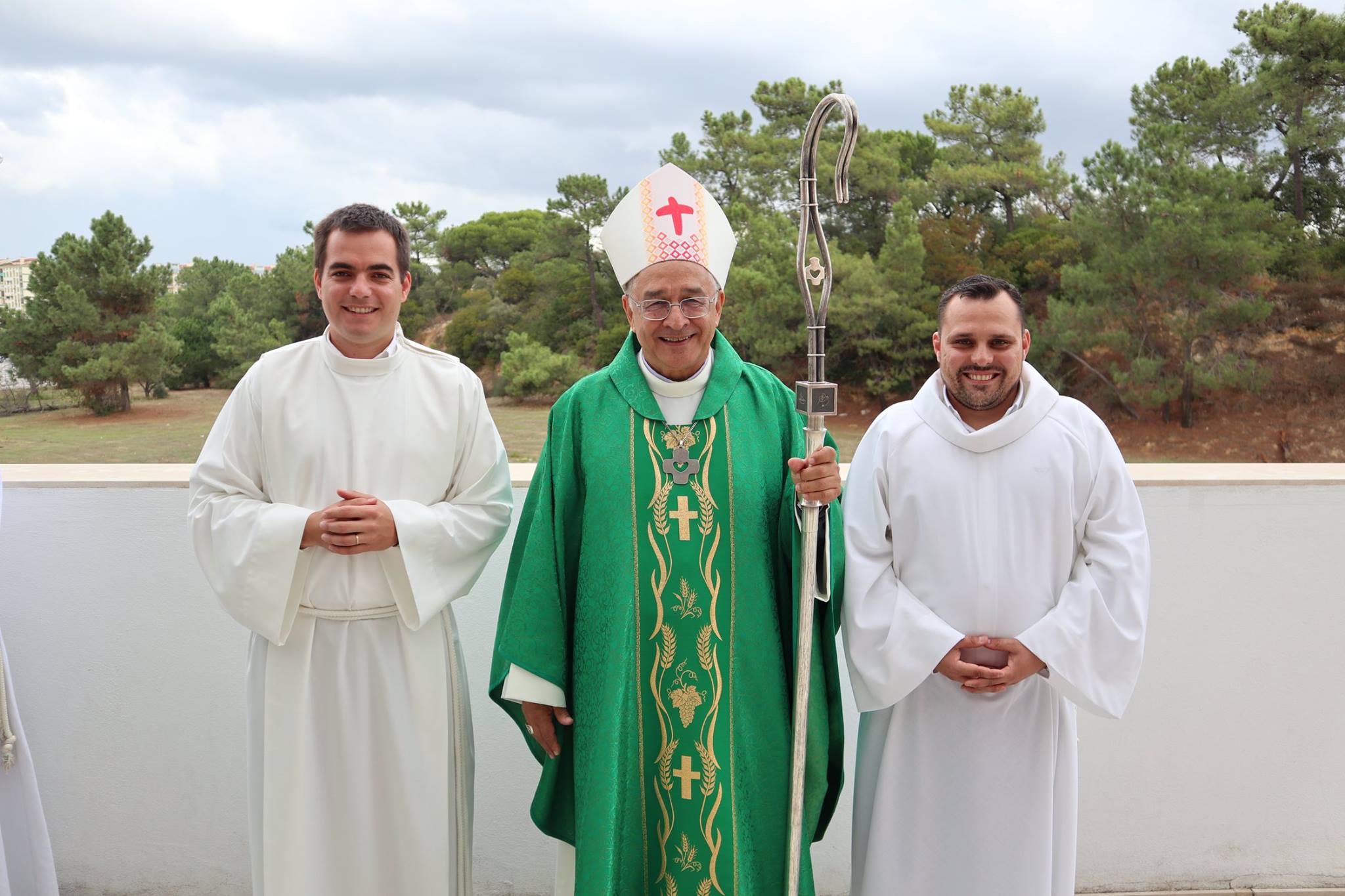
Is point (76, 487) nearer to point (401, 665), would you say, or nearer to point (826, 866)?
point (401, 665)

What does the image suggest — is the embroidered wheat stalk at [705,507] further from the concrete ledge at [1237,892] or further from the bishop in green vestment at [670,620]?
the concrete ledge at [1237,892]

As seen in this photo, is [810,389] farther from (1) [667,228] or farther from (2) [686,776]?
(2) [686,776]

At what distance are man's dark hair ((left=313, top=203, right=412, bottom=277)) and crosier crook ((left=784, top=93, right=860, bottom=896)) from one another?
94 centimetres

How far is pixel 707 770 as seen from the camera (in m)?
2.49

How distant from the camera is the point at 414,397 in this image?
2.73 m

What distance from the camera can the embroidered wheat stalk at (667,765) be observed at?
99.0 inches

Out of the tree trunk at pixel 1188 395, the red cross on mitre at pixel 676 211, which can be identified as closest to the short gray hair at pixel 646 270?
the red cross on mitre at pixel 676 211

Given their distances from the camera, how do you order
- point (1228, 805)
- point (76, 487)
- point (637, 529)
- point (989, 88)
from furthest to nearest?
point (989, 88) < point (1228, 805) < point (76, 487) < point (637, 529)

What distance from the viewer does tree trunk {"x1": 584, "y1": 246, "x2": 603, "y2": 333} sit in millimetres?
22781

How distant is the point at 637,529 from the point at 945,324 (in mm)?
872

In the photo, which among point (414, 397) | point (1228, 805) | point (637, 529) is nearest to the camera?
point (637, 529)

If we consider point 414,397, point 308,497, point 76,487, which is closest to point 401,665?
point 308,497

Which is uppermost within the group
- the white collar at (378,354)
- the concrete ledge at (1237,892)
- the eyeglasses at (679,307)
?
the eyeglasses at (679,307)

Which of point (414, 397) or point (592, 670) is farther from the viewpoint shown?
point (414, 397)
